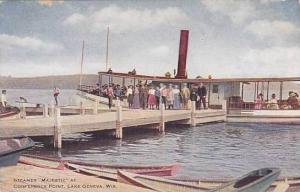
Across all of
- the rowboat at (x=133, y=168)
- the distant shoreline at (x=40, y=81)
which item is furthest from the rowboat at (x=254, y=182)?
the distant shoreline at (x=40, y=81)

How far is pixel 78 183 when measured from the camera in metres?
2.48

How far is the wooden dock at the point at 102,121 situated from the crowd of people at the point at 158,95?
127 millimetres

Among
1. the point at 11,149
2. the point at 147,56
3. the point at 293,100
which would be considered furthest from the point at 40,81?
the point at 293,100

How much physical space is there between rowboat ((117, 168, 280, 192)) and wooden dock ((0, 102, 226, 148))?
2.79ft

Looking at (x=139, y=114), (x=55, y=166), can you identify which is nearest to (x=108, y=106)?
(x=139, y=114)

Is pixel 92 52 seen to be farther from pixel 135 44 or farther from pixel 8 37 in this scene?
pixel 8 37

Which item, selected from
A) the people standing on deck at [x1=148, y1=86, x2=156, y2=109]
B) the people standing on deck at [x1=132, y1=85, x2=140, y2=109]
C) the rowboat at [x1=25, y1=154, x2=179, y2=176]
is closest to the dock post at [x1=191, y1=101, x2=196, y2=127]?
the people standing on deck at [x1=148, y1=86, x2=156, y2=109]

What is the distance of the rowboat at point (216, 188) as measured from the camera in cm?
233

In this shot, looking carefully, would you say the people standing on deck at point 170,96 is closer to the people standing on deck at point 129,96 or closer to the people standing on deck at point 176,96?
the people standing on deck at point 176,96

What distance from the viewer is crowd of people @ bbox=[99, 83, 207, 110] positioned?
546cm

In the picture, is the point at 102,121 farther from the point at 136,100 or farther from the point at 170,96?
the point at 136,100

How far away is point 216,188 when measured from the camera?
7.64 feet

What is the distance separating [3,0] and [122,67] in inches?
28.4

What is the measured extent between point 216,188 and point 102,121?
239 cm
